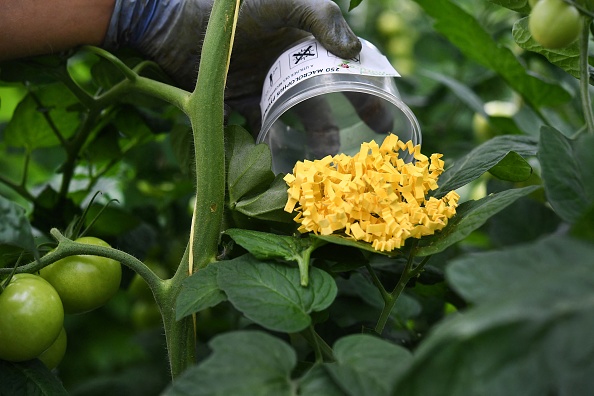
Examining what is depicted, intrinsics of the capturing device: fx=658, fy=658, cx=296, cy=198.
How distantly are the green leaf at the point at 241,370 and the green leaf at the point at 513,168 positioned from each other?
337 mm

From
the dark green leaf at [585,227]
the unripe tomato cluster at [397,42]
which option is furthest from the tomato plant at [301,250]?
the unripe tomato cluster at [397,42]

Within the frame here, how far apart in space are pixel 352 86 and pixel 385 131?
0.17 meters

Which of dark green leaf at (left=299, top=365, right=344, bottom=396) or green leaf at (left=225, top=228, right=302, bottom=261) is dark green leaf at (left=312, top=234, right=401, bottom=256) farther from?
dark green leaf at (left=299, top=365, right=344, bottom=396)

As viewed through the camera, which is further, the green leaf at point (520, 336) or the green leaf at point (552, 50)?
the green leaf at point (552, 50)

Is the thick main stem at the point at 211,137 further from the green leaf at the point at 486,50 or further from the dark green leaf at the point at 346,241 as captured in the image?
the green leaf at the point at 486,50

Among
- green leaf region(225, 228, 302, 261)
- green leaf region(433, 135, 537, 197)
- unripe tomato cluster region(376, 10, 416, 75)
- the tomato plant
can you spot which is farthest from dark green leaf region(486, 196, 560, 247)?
unripe tomato cluster region(376, 10, 416, 75)

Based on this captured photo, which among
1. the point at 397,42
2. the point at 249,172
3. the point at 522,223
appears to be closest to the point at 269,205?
the point at 249,172

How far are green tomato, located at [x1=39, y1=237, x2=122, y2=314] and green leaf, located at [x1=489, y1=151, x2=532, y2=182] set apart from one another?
1.37ft

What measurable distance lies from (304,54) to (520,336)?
494 millimetres

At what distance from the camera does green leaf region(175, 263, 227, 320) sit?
522mm

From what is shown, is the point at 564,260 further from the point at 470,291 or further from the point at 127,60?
the point at 127,60

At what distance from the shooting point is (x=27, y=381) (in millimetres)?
607

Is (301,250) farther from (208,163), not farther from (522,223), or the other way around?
(522,223)

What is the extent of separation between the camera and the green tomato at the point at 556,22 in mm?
541
